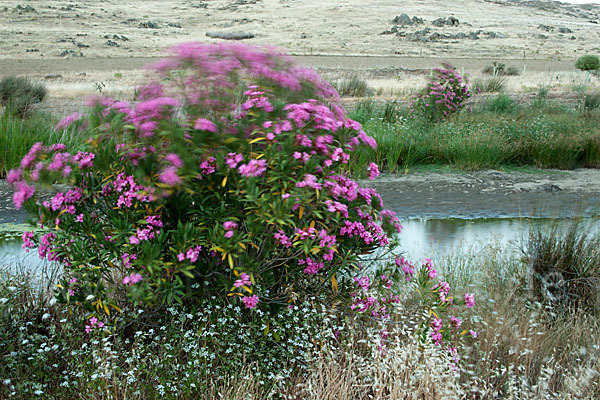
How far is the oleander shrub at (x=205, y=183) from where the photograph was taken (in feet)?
10.1

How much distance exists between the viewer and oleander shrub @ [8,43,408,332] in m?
3.09

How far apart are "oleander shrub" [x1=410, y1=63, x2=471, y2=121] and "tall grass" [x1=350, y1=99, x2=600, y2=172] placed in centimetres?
56

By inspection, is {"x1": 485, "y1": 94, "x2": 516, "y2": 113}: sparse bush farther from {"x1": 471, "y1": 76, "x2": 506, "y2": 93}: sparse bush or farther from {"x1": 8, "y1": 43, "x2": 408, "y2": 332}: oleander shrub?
{"x1": 8, "y1": 43, "x2": 408, "y2": 332}: oleander shrub

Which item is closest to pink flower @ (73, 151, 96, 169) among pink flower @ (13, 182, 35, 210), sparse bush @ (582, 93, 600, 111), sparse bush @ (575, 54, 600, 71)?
pink flower @ (13, 182, 35, 210)

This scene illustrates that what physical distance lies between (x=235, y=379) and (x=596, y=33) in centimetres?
9100

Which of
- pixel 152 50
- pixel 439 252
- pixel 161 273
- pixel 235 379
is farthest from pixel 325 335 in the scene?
pixel 152 50

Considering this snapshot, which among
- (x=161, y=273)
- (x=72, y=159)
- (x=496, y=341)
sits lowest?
(x=496, y=341)

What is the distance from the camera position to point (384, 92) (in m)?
20.9

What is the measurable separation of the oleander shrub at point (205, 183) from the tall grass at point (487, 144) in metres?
6.80

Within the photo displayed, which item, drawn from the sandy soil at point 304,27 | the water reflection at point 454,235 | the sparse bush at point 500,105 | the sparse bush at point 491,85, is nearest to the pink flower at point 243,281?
the water reflection at point 454,235

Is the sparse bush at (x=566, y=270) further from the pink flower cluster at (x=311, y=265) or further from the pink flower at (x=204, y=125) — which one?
the pink flower at (x=204, y=125)

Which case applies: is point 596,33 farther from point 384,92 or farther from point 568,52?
point 384,92

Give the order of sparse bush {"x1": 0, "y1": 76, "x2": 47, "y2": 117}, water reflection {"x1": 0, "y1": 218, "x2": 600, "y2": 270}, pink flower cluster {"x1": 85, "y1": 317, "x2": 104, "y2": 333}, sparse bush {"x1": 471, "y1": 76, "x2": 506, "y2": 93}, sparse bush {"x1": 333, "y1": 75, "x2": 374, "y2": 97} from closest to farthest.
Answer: pink flower cluster {"x1": 85, "y1": 317, "x2": 104, "y2": 333}
water reflection {"x1": 0, "y1": 218, "x2": 600, "y2": 270}
sparse bush {"x1": 0, "y1": 76, "x2": 47, "y2": 117}
sparse bush {"x1": 333, "y1": 75, "x2": 374, "y2": 97}
sparse bush {"x1": 471, "y1": 76, "x2": 506, "y2": 93}

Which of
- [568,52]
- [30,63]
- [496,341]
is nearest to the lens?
[496,341]
